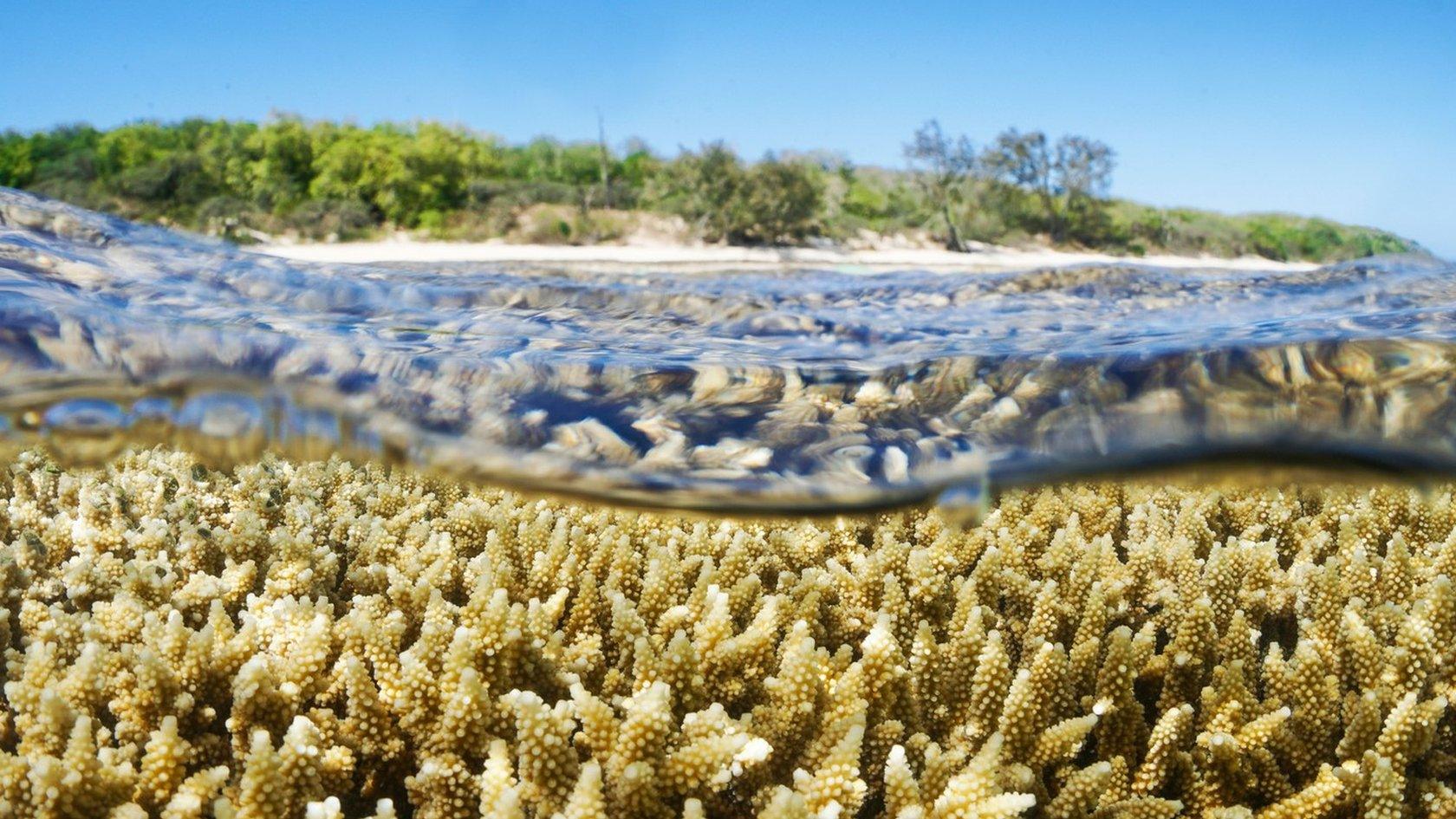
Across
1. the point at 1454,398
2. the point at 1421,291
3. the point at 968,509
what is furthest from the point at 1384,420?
the point at 1421,291

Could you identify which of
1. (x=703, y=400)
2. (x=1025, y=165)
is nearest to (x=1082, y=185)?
(x=1025, y=165)

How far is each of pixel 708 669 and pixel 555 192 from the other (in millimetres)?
33468

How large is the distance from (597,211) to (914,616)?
32.1 metres

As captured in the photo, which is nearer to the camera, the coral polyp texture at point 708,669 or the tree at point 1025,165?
the coral polyp texture at point 708,669

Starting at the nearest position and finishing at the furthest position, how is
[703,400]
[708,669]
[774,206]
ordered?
[708,669]
[703,400]
[774,206]

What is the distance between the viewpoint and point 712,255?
28.3 m

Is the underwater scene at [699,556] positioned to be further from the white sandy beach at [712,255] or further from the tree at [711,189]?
the tree at [711,189]

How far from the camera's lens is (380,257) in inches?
974

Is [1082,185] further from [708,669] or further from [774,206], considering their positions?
[708,669]

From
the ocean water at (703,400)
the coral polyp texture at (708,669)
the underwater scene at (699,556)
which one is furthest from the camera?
the ocean water at (703,400)

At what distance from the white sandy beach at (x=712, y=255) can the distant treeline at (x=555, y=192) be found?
4.82 ft

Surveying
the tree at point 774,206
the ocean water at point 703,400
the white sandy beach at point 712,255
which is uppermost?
the tree at point 774,206

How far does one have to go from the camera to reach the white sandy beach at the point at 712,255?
83.4ft

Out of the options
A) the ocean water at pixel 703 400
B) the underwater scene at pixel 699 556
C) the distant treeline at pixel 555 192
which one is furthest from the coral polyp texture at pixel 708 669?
the distant treeline at pixel 555 192
